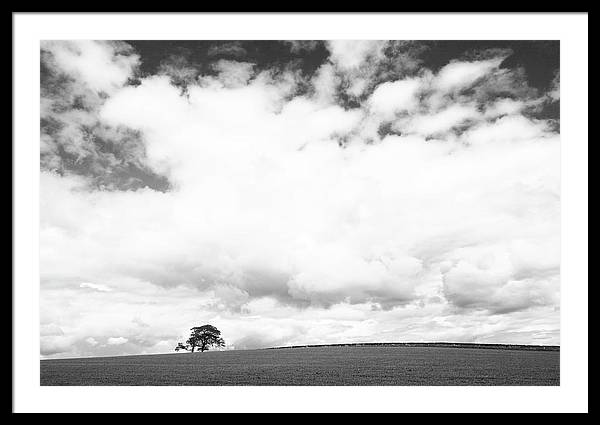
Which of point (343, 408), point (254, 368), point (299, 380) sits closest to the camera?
point (343, 408)

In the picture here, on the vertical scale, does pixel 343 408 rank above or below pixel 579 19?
below

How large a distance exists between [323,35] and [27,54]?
16.0ft

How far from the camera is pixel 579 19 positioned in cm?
840

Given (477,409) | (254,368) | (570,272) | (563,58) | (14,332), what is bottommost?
(254,368)

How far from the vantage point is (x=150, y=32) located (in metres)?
8.60

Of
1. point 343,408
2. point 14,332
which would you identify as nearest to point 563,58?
point 343,408

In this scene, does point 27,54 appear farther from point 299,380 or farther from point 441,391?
point 299,380

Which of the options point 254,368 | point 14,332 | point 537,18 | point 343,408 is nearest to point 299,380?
point 254,368

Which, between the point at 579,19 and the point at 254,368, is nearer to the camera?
the point at 579,19

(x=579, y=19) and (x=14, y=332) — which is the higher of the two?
(x=579, y=19)

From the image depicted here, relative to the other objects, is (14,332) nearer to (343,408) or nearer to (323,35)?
(343,408)

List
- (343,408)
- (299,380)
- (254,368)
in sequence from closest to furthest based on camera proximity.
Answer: (343,408) → (299,380) → (254,368)

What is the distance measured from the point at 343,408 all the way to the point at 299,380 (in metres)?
7.32

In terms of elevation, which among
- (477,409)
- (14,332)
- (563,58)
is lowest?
(477,409)
